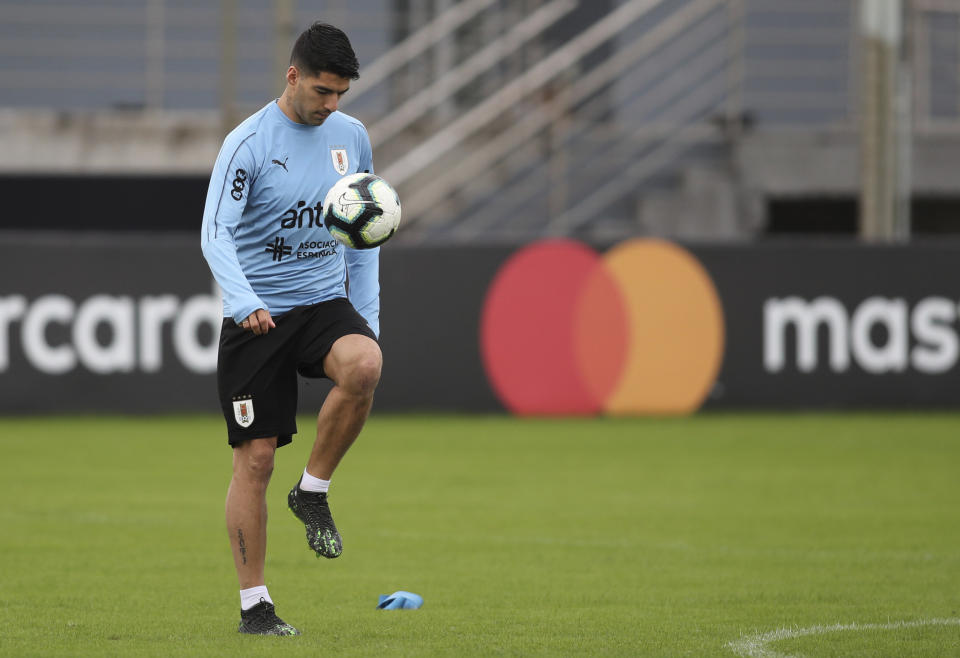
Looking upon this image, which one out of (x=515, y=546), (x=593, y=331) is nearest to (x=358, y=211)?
(x=515, y=546)

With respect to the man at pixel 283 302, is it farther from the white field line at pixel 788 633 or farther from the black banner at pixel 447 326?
the black banner at pixel 447 326

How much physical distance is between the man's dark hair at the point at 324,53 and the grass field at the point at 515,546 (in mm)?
2158

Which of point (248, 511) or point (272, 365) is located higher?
point (272, 365)

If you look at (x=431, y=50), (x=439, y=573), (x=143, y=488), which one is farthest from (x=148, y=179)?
(x=439, y=573)

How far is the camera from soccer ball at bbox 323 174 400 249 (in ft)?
19.6

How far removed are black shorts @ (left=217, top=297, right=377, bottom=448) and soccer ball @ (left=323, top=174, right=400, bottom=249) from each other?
1.12 ft

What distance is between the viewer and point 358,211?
5.97 metres

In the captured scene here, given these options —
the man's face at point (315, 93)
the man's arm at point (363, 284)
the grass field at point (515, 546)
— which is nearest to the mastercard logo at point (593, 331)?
the grass field at point (515, 546)

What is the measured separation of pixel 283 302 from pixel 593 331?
10.3m

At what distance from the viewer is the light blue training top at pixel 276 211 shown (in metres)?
5.88

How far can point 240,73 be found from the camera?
21.9m

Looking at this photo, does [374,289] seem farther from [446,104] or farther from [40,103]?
[40,103]

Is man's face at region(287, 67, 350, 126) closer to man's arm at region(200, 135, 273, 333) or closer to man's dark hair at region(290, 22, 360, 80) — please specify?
man's dark hair at region(290, 22, 360, 80)

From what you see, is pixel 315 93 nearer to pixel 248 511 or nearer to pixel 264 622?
pixel 248 511
